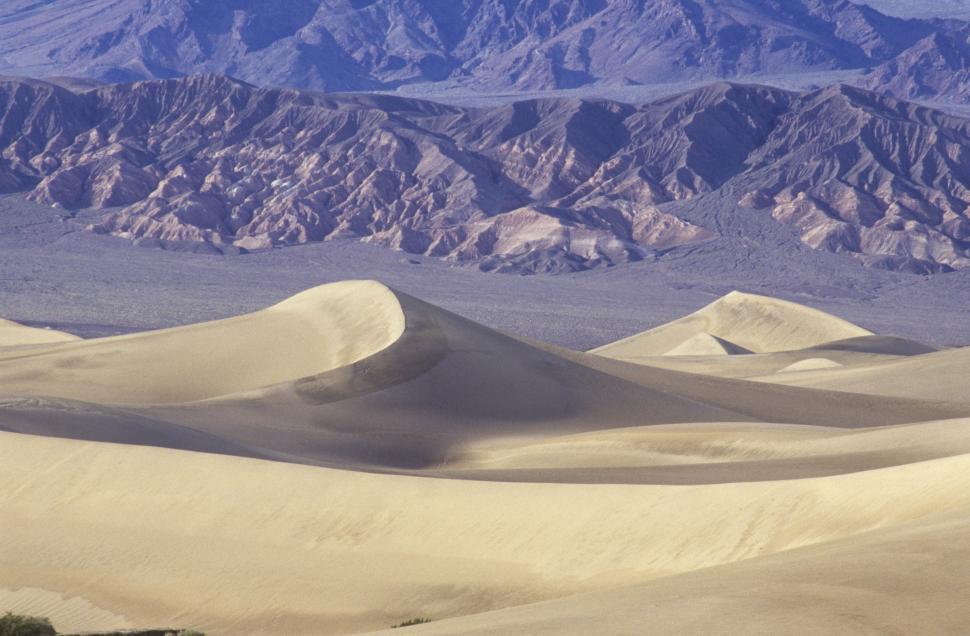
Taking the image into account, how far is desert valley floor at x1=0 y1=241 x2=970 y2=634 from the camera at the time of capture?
13.8 m

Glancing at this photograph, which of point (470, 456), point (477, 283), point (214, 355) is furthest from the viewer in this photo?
point (477, 283)

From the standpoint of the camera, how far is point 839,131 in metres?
175

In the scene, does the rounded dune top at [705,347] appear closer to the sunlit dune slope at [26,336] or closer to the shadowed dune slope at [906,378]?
the shadowed dune slope at [906,378]

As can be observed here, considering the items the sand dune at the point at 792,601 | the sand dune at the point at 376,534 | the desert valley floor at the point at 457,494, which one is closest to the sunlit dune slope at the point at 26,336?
the desert valley floor at the point at 457,494

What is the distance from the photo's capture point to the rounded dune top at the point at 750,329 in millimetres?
82375

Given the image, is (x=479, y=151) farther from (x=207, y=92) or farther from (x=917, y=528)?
(x=917, y=528)

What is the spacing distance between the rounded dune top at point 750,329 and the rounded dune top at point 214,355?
3408 centimetres

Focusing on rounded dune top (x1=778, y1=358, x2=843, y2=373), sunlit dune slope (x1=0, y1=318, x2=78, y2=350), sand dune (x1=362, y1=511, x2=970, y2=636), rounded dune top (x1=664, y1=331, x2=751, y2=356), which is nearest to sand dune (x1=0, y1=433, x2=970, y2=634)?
sand dune (x1=362, y1=511, x2=970, y2=636)

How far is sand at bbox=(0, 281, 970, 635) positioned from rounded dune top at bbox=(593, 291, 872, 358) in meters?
40.1

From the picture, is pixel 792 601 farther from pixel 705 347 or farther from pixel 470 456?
pixel 705 347

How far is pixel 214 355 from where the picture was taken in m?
45.2

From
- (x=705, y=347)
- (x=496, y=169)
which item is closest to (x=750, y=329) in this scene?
(x=705, y=347)

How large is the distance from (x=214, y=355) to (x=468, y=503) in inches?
1025

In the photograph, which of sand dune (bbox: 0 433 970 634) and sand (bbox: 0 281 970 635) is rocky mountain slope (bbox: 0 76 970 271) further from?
sand dune (bbox: 0 433 970 634)
